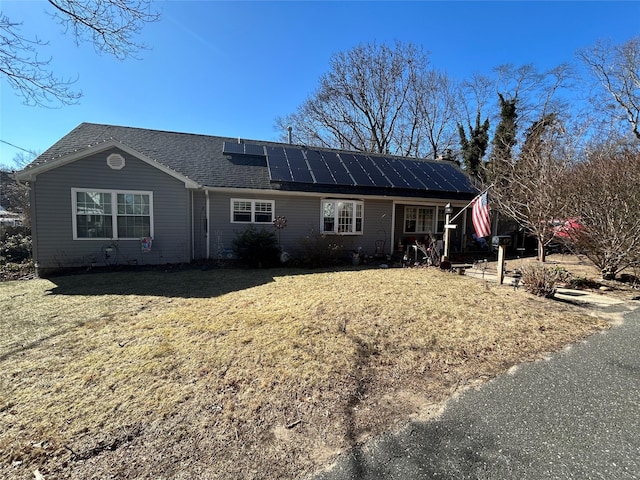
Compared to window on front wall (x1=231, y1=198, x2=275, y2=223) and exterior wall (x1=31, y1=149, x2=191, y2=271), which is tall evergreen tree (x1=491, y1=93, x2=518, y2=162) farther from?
exterior wall (x1=31, y1=149, x2=191, y2=271)

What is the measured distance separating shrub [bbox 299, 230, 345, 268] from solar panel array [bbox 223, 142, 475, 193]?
7.93 feet

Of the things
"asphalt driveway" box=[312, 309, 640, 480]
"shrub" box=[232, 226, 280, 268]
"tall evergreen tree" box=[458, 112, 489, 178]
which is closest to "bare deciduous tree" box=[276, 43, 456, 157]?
"tall evergreen tree" box=[458, 112, 489, 178]

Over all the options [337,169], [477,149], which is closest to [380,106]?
[477,149]

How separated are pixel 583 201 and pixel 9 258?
18207 mm

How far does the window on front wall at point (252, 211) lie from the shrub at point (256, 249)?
123 cm

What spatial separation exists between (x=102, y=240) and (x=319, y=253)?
6678mm

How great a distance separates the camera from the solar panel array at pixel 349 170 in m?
11.9

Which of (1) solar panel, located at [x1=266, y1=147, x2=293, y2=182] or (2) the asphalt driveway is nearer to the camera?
(2) the asphalt driveway

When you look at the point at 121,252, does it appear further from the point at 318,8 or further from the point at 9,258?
the point at 318,8

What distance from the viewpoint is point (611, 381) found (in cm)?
321

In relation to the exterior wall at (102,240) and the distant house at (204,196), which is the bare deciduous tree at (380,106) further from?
the exterior wall at (102,240)

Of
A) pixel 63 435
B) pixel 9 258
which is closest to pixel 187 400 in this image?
pixel 63 435

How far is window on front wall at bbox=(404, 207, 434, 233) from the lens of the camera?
1364 centimetres

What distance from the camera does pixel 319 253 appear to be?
10102 millimetres
